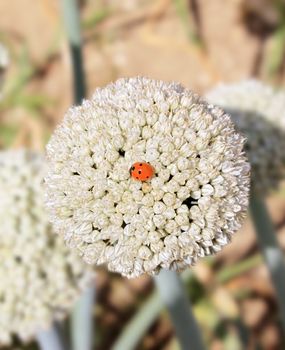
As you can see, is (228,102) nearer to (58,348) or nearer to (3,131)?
(58,348)

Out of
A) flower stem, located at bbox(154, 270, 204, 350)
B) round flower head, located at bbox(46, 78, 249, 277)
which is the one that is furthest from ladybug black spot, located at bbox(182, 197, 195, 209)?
flower stem, located at bbox(154, 270, 204, 350)

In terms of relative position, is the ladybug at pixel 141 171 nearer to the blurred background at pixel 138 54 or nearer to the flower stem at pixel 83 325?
the flower stem at pixel 83 325

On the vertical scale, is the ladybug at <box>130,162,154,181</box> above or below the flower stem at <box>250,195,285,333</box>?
below

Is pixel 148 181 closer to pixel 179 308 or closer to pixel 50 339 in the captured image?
pixel 179 308

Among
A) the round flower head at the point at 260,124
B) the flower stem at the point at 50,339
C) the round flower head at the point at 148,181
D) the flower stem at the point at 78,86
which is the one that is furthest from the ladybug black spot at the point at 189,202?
the flower stem at the point at 78,86

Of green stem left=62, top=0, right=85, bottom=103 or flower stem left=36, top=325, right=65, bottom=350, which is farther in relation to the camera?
green stem left=62, top=0, right=85, bottom=103

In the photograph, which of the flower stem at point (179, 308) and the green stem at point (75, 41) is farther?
the green stem at point (75, 41)

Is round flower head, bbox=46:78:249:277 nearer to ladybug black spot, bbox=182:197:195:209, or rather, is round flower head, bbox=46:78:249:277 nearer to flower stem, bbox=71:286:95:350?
ladybug black spot, bbox=182:197:195:209

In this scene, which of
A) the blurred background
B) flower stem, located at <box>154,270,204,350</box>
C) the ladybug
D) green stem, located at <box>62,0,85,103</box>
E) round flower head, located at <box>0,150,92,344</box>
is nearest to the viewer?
the ladybug
